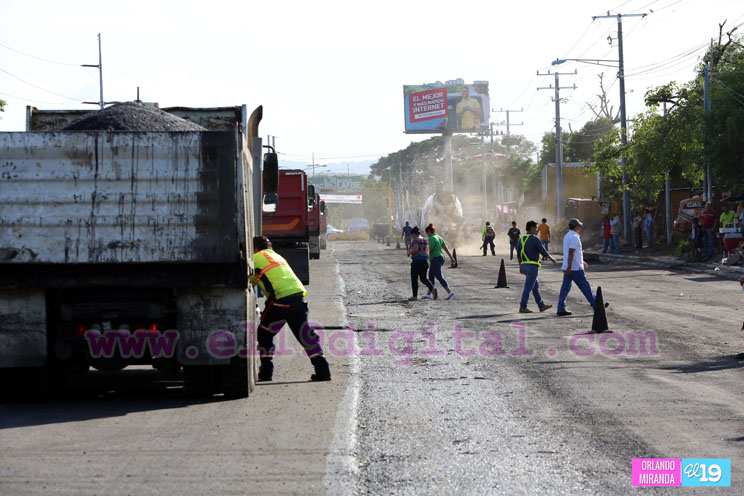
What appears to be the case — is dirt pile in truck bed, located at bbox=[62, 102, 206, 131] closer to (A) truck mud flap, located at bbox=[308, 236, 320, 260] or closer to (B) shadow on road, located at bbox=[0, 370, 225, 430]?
(B) shadow on road, located at bbox=[0, 370, 225, 430]

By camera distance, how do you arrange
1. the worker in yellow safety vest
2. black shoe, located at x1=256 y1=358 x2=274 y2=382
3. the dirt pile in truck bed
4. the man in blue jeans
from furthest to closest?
1. the man in blue jeans
2. black shoe, located at x1=256 y1=358 x2=274 y2=382
3. the worker in yellow safety vest
4. the dirt pile in truck bed

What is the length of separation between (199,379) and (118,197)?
1.81m

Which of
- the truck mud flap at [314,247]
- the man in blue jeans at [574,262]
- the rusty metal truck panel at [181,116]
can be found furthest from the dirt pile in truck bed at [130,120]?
the truck mud flap at [314,247]

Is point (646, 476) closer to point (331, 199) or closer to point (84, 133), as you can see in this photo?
point (84, 133)

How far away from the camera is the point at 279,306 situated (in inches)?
359

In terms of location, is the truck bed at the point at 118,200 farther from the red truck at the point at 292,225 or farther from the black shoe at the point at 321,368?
the red truck at the point at 292,225

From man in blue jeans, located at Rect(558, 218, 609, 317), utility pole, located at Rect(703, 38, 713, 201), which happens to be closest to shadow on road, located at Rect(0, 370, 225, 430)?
man in blue jeans, located at Rect(558, 218, 609, 317)

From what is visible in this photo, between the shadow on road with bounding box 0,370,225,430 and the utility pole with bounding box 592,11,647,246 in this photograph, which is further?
the utility pole with bounding box 592,11,647,246

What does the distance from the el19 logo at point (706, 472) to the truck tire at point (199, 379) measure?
4.29 m

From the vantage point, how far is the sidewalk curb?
960 inches

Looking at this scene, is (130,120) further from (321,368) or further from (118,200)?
(321,368)

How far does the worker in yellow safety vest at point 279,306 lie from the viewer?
9.08 meters

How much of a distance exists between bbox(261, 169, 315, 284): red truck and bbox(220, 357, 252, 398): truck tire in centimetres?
1434

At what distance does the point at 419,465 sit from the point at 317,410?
1.93 m
